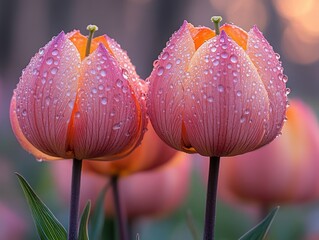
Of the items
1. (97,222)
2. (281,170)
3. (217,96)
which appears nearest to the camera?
(217,96)

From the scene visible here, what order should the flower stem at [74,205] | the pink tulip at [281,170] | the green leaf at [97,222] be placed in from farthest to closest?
1. the pink tulip at [281,170]
2. the green leaf at [97,222]
3. the flower stem at [74,205]

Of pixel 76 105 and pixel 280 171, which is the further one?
pixel 280 171

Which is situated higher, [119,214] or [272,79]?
[272,79]

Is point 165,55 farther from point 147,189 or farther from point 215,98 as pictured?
point 147,189

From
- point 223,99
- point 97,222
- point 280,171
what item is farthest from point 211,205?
point 280,171

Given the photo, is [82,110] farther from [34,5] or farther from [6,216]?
[34,5]

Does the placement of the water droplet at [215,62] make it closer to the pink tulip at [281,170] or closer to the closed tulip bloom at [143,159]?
the closed tulip bloom at [143,159]

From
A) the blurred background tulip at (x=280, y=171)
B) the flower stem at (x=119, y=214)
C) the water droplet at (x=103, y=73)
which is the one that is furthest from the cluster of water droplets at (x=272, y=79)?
the blurred background tulip at (x=280, y=171)
